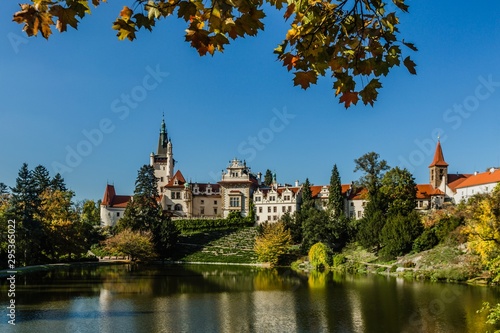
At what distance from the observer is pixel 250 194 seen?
68.2 metres

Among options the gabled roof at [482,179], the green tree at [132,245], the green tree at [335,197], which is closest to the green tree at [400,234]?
the green tree at [335,197]

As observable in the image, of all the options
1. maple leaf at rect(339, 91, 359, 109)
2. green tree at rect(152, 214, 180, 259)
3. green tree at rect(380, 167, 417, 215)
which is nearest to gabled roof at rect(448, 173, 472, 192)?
green tree at rect(380, 167, 417, 215)

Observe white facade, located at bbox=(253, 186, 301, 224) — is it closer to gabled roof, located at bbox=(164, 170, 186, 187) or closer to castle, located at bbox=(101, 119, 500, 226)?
castle, located at bbox=(101, 119, 500, 226)

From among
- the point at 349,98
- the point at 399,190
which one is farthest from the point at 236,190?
the point at 349,98

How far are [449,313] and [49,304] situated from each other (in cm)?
1819

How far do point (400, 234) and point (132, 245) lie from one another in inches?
1020

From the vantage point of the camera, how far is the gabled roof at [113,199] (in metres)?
68.9

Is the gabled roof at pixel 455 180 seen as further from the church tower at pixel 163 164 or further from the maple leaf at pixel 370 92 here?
the maple leaf at pixel 370 92

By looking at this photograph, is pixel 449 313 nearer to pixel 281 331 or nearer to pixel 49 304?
pixel 281 331

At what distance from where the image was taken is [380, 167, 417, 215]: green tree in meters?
47.2

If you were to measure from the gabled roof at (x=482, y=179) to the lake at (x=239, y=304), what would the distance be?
2908 centimetres

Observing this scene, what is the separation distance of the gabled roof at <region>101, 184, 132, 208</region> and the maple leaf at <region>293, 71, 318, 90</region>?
68.8 m

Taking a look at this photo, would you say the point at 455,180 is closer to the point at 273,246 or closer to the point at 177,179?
the point at 273,246

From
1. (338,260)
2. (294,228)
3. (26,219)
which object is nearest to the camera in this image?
(26,219)
